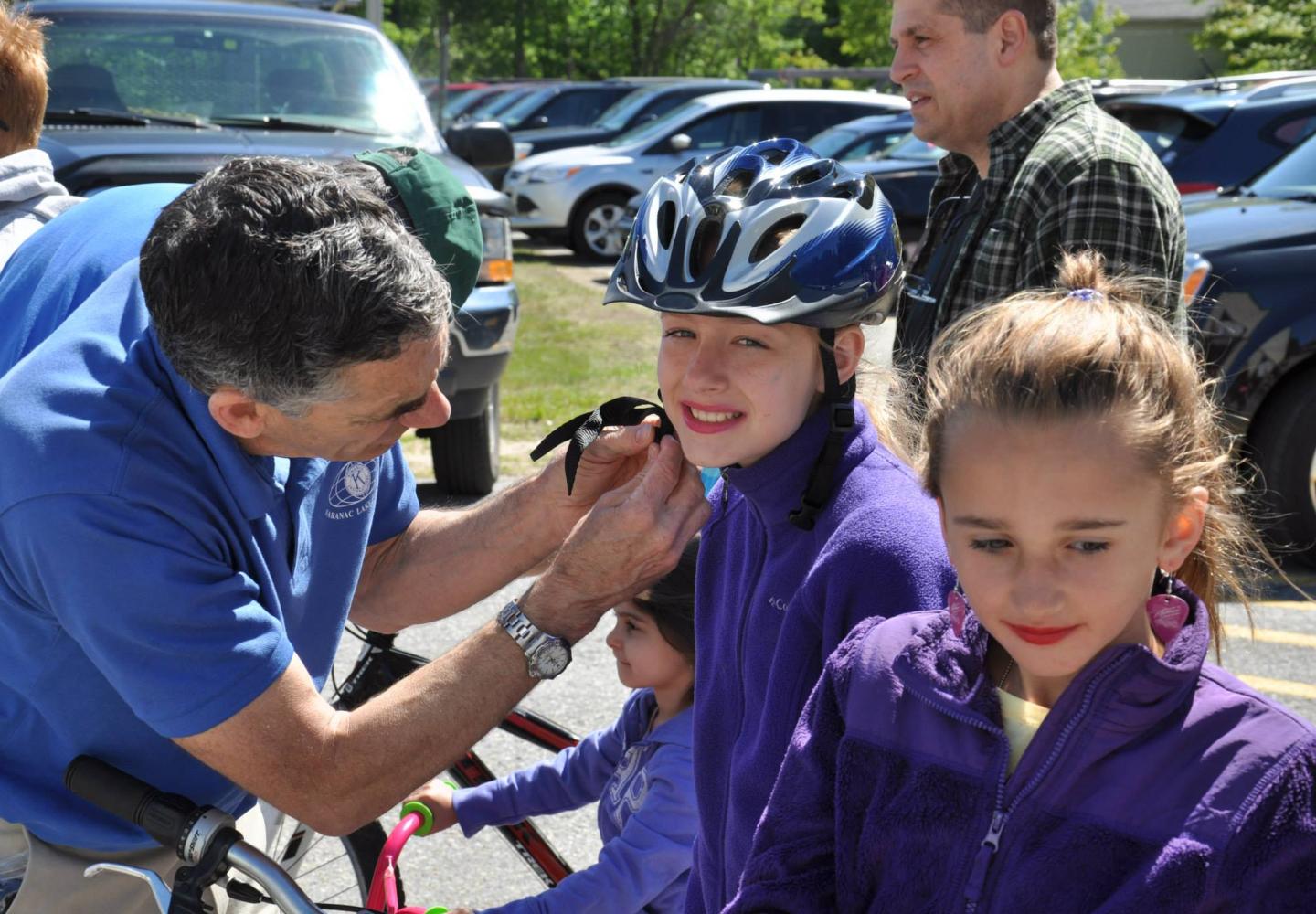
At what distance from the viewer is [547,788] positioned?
2.79 metres

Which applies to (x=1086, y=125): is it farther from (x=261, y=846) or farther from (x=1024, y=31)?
(x=261, y=846)

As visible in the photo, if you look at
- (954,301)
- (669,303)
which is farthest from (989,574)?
(954,301)

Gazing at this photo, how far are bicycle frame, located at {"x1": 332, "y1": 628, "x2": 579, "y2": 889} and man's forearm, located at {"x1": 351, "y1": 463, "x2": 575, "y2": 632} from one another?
0.10 metres

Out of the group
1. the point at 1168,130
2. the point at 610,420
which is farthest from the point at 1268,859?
the point at 1168,130

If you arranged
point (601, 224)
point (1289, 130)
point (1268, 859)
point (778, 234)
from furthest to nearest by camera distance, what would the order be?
point (601, 224)
point (1289, 130)
point (778, 234)
point (1268, 859)

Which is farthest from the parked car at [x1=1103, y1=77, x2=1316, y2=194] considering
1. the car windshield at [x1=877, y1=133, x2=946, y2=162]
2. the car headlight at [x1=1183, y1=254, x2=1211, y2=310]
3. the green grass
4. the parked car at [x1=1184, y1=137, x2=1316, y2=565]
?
the car windshield at [x1=877, y1=133, x2=946, y2=162]

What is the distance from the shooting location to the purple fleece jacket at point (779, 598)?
5.80 ft

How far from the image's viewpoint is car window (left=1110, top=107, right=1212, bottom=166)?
845 centimetres

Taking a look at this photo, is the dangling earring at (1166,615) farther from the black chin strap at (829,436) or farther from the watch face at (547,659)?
the watch face at (547,659)

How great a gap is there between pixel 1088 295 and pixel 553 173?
14.8m

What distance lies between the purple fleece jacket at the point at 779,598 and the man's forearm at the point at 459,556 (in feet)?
2.54

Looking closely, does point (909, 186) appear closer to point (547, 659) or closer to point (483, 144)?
point (483, 144)

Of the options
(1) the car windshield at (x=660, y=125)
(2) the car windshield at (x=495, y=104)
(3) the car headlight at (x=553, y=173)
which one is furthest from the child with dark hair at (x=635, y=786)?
(2) the car windshield at (x=495, y=104)

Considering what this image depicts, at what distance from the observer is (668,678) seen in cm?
266
